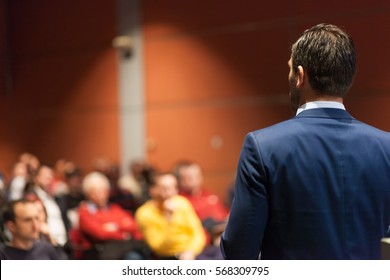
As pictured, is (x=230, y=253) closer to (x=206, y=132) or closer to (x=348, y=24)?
(x=348, y=24)

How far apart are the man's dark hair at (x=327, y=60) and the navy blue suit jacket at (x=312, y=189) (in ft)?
0.20

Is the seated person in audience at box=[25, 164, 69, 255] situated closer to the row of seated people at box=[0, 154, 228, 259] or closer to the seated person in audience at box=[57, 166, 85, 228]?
the row of seated people at box=[0, 154, 228, 259]

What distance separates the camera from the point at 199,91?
544 cm

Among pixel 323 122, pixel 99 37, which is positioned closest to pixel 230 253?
pixel 323 122

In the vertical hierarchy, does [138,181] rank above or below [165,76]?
below

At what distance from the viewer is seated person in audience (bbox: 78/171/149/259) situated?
13.6ft

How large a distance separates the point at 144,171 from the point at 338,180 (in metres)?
4.99

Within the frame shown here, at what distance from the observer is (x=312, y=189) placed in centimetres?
132

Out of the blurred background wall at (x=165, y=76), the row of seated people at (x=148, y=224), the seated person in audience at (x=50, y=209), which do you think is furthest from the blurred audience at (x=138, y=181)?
the seated person in audience at (x=50, y=209)

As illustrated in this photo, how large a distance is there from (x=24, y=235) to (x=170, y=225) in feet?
4.31

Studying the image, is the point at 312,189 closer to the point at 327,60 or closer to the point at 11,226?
the point at 327,60

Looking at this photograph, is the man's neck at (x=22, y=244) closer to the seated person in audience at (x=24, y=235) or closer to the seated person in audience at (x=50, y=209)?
the seated person in audience at (x=24, y=235)

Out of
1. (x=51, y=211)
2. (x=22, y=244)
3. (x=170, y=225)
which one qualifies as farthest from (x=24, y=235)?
(x=51, y=211)
